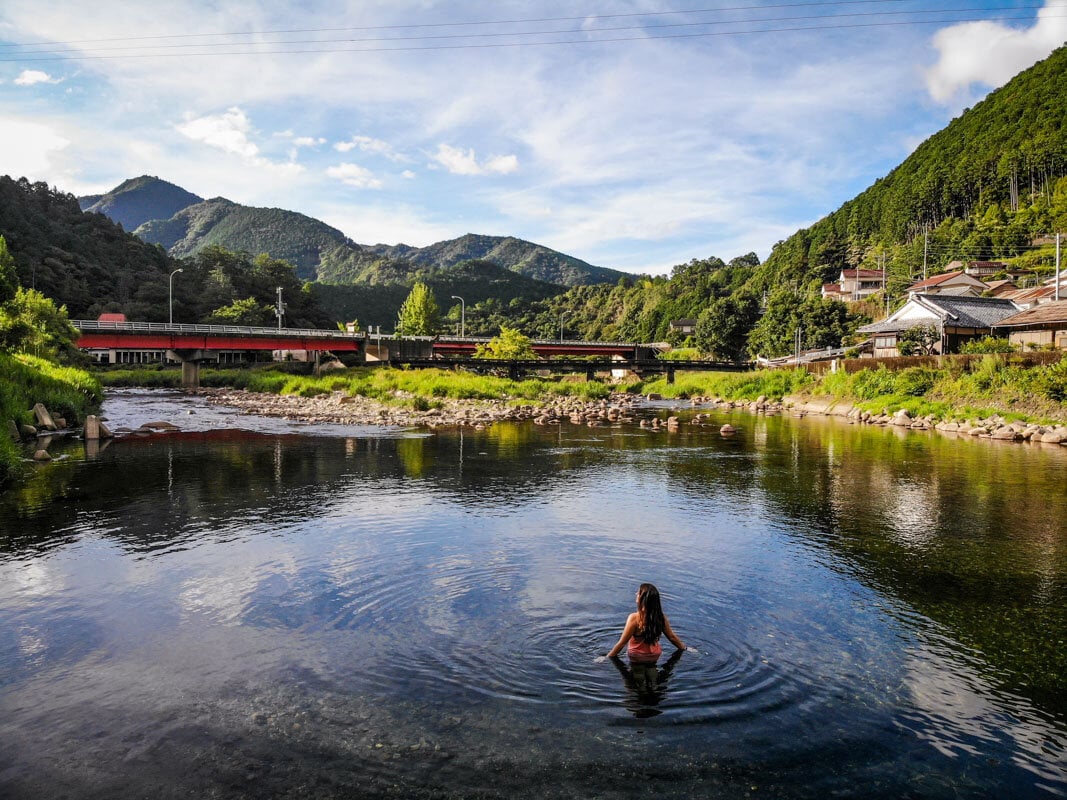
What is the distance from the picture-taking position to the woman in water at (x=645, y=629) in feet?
29.6

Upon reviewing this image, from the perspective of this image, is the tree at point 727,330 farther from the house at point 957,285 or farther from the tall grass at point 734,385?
the tall grass at point 734,385

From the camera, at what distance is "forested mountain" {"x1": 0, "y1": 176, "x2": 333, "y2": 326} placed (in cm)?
9288

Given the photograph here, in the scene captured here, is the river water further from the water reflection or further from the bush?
the bush

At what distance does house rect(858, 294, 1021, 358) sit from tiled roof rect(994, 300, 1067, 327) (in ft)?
11.7

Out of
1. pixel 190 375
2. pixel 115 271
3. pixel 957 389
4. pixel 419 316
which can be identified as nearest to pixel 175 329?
pixel 190 375

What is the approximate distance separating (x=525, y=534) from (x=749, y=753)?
8911 millimetres

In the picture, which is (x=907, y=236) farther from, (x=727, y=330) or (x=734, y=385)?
(x=734, y=385)

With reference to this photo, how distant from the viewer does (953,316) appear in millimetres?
54281

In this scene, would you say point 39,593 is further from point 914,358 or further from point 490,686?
point 914,358

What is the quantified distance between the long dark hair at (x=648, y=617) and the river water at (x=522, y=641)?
1.45 feet

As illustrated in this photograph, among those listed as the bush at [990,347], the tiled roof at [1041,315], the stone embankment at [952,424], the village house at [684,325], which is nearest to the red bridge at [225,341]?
the stone embankment at [952,424]

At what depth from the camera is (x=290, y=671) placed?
8859 millimetres

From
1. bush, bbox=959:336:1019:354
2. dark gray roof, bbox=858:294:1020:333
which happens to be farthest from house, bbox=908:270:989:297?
bush, bbox=959:336:1019:354

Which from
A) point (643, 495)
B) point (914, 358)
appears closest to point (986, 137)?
point (914, 358)
